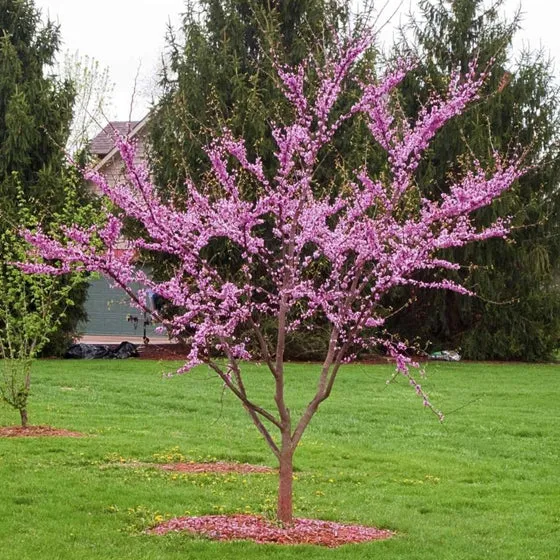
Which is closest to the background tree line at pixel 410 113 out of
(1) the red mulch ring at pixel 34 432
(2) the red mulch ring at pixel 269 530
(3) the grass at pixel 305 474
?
(3) the grass at pixel 305 474

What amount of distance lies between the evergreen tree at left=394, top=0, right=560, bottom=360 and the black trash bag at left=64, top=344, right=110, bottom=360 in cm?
786

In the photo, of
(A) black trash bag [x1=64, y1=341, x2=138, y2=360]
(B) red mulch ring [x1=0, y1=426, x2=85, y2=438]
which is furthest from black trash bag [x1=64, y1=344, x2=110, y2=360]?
(B) red mulch ring [x1=0, y1=426, x2=85, y2=438]

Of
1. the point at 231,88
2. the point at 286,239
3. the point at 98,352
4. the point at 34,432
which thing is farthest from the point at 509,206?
the point at 286,239

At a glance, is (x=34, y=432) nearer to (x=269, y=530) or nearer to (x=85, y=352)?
(x=269, y=530)

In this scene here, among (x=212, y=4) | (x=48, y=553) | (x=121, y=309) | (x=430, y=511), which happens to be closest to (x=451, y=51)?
(x=212, y=4)

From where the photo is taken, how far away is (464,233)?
7.29 m

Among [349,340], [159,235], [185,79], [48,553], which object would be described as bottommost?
[48,553]

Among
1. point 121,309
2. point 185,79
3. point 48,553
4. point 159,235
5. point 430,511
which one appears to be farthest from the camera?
point 121,309

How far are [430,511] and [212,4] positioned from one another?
20063 millimetres

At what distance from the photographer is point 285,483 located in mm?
7375

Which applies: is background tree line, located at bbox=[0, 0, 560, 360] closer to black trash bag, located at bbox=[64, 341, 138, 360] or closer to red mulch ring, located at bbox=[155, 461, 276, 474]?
black trash bag, located at bbox=[64, 341, 138, 360]

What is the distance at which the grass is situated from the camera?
7039 millimetres

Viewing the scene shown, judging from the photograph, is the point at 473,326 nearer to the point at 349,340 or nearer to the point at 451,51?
the point at 451,51

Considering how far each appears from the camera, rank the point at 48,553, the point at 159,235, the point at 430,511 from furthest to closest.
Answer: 1. the point at 430,511
2. the point at 159,235
3. the point at 48,553
